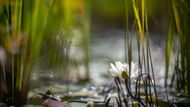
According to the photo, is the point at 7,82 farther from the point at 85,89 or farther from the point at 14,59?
the point at 85,89

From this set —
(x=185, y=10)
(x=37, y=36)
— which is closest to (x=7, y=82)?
(x=37, y=36)

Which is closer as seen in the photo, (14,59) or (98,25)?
(14,59)

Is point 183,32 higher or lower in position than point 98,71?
higher

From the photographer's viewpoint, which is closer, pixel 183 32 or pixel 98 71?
pixel 183 32

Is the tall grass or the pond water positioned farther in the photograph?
the pond water

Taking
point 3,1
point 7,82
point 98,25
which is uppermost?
point 98,25

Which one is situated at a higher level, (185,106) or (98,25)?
(98,25)

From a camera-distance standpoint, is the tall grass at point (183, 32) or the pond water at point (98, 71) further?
the pond water at point (98, 71)

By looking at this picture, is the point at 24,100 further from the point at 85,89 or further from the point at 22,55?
the point at 85,89

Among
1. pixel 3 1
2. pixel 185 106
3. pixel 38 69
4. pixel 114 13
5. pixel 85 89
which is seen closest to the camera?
pixel 3 1

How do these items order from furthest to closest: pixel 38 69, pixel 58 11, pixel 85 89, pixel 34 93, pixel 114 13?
1. pixel 114 13
2. pixel 38 69
3. pixel 58 11
4. pixel 85 89
5. pixel 34 93
